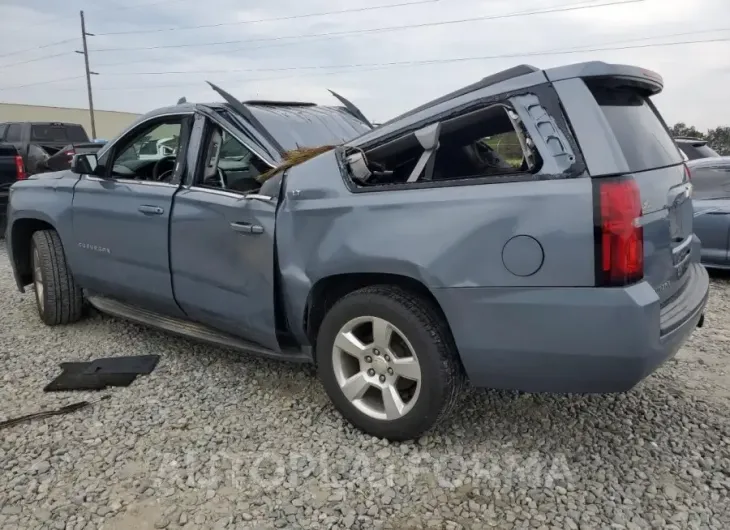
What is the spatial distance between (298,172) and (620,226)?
157 centimetres

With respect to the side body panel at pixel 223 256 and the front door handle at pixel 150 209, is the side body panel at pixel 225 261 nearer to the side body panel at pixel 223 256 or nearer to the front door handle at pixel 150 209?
the side body panel at pixel 223 256

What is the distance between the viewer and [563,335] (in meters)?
2.40

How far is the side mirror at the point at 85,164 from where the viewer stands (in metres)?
4.35

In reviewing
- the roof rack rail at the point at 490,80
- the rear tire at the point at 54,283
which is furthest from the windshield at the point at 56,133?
the roof rack rail at the point at 490,80

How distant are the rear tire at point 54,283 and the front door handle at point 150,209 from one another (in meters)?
1.29

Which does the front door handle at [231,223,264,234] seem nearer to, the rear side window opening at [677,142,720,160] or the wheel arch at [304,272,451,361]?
the wheel arch at [304,272,451,361]

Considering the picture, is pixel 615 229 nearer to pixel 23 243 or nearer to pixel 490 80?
pixel 490 80

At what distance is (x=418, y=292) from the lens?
2.81m

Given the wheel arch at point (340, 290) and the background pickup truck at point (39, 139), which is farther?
the background pickup truck at point (39, 139)

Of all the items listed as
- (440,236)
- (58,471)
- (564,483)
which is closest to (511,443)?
(564,483)

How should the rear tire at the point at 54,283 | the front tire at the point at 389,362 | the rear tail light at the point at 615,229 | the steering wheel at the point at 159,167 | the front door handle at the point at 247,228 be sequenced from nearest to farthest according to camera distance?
the rear tail light at the point at 615,229 → the front tire at the point at 389,362 → the front door handle at the point at 247,228 → the steering wheel at the point at 159,167 → the rear tire at the point at 54,283

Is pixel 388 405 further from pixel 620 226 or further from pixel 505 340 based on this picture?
pixel 620 226

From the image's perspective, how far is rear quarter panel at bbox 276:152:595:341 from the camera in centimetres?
233

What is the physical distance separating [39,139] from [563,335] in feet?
48.3
